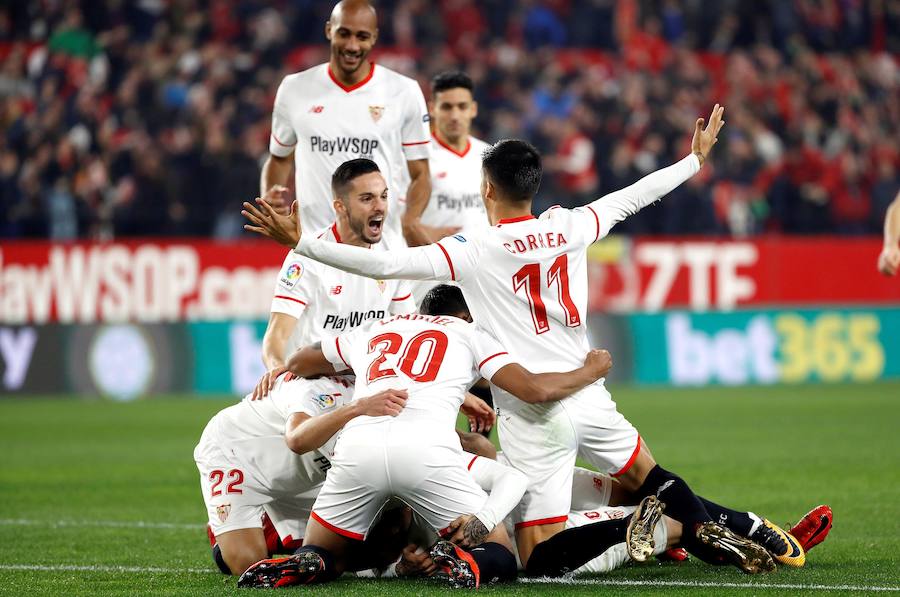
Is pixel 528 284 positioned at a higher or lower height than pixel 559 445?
higher

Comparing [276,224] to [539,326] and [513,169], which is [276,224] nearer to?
[513,169]

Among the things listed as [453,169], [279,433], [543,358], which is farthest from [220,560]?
[453,169]

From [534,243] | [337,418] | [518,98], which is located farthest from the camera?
[518,98]

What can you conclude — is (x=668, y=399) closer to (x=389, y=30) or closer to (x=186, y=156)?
(x=186, y=156)

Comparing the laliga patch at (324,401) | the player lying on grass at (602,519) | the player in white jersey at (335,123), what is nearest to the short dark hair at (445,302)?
the player lying on grass at (602,519)

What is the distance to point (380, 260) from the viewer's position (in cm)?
614

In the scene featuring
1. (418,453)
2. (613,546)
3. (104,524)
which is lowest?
(104,524)

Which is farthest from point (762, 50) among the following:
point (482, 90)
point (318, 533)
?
point (318, 533)

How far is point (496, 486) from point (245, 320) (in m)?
11.1

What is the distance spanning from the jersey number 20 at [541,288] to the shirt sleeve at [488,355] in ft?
0.80

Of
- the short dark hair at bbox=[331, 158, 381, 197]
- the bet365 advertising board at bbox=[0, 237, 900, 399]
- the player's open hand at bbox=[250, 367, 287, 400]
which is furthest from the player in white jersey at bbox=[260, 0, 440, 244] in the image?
the bet365 advertising board at bbox=[0, 237, 900, 399]

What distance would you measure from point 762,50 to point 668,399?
9.36 m

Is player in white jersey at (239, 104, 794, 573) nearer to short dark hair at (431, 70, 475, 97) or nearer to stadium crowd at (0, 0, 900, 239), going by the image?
short dark hair at (431, 70, 475, 97)

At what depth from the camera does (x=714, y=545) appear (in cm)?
624
